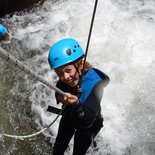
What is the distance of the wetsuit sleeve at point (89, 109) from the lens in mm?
2684

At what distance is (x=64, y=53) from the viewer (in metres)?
2.59

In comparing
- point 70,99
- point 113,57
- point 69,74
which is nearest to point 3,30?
point 113,57

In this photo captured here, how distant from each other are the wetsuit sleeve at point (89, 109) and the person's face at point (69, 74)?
0.24 metres

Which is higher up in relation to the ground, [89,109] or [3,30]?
[89,109]

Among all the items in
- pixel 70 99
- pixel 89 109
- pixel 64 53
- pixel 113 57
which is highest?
pixel 64 53

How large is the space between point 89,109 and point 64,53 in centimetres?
59

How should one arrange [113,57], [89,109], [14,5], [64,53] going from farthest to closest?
[14,5] → [113,57] → [89,109] → [64,53]

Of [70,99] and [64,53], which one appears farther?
[64,53]

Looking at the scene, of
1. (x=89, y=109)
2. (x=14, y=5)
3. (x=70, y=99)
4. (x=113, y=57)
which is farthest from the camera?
(x=14, y=5)

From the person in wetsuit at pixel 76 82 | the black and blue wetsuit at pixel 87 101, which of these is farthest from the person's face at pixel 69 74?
the black and blue wetsuit at pixel 87 101

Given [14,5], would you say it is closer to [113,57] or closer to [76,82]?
[113,57]

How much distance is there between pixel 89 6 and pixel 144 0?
1381mm

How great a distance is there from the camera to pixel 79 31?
21.0ft

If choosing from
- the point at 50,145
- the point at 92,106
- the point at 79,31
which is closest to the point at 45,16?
the point at 79,31
